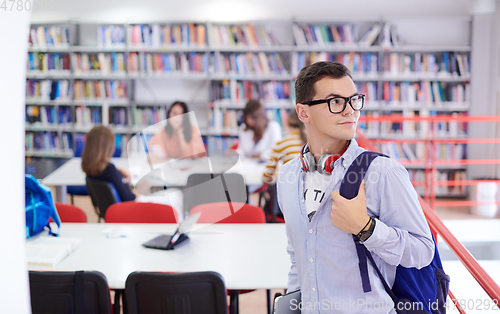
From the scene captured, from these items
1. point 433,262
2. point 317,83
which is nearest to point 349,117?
point 317,83

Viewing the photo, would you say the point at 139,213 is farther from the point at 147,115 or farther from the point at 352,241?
the point at 147,115

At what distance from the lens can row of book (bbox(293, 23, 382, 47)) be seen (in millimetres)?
4715

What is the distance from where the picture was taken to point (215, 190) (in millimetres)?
1982

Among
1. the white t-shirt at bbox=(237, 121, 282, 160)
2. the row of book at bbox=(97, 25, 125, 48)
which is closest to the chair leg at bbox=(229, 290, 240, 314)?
the white t-shirt at bbox=(237, 121, 282, 160)

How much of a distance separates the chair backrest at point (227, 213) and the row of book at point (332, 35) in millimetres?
3017

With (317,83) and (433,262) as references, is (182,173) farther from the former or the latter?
(433,262)

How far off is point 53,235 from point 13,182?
5.74 feet

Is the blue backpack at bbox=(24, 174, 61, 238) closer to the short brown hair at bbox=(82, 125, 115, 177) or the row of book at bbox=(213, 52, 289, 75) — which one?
the short brown hair at bbox=(82, 125, 115, 177)

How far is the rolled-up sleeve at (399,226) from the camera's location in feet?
3.06

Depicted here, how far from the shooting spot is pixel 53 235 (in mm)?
2105

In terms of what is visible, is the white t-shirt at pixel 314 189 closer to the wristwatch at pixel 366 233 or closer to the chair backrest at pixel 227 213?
the wristwatch at pixel 366 233

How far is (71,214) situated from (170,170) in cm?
80

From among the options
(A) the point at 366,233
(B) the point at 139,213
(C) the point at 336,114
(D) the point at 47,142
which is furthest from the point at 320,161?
(D) the point at 47,142

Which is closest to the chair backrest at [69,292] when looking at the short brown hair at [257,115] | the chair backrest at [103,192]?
the chair backrest at [103,192]
